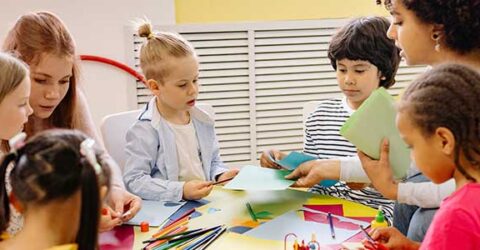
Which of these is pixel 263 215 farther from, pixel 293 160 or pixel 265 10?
pixel 265 10

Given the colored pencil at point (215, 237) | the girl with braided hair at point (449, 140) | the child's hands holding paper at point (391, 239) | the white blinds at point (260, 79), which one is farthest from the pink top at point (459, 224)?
the white blinds at point (260, 79)

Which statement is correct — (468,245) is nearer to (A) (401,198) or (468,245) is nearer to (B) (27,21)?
(A) (401,198)

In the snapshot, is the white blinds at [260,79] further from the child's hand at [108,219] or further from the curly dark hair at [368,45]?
the child's hand at [108,219]

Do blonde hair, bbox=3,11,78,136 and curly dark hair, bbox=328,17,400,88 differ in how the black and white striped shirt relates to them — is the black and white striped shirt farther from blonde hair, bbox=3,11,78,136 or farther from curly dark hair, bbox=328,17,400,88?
blonde hair, bbox=3,11,78,136

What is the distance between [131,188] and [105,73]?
961 millimetres

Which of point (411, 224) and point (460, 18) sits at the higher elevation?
point (460, 18)

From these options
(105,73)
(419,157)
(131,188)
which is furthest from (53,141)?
(105,73)

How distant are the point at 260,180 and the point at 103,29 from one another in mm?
1230

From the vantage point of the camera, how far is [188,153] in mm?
1548

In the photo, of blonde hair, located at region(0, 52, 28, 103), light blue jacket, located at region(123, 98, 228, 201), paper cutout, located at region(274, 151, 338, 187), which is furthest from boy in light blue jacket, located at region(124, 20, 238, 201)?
blonde hair, located at region(0, 52, 28, 103)

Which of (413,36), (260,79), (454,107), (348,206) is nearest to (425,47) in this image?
(413,36)

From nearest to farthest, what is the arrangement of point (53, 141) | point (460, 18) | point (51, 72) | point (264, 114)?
point (53, 141), point (460, 18), point (51, 72), point (264, 114)

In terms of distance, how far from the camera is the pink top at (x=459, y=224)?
75cm

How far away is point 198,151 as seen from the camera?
5.18 feet
